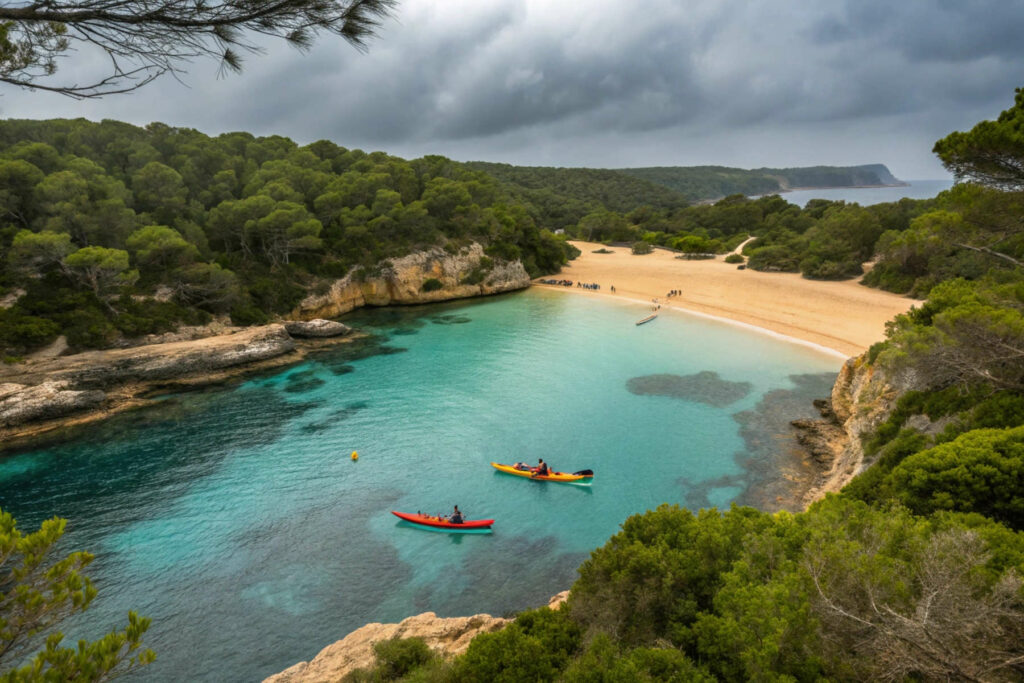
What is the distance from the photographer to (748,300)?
161ft

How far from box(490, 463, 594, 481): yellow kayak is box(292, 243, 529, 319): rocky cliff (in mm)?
30822

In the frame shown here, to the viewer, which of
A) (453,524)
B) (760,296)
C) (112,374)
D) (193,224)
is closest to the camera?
(453,524)

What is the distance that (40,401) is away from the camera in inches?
1014

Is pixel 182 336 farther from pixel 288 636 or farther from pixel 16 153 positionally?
pixel 288 636

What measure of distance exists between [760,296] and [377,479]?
4447 cm

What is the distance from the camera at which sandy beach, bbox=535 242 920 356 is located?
38.7 metres

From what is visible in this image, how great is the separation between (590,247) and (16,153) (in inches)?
2961

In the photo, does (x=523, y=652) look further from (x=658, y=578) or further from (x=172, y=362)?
(x=172, y=362)

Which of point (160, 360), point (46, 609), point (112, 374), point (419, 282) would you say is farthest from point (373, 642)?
point (419, 282)

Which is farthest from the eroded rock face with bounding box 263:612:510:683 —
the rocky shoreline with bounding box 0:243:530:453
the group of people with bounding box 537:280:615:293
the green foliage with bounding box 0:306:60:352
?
the group of people with bounding box 537:280:615:293

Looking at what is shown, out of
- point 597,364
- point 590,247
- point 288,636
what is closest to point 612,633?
point 288,636

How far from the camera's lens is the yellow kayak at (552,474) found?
2014 cm

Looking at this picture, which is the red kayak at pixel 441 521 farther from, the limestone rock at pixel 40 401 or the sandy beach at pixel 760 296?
the sandy beach at pixel 760 296

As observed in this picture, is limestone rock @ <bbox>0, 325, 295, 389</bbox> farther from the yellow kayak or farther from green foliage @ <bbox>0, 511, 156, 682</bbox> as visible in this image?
green foliage @ <bbox>0, 511, 156, 682</bbox>
